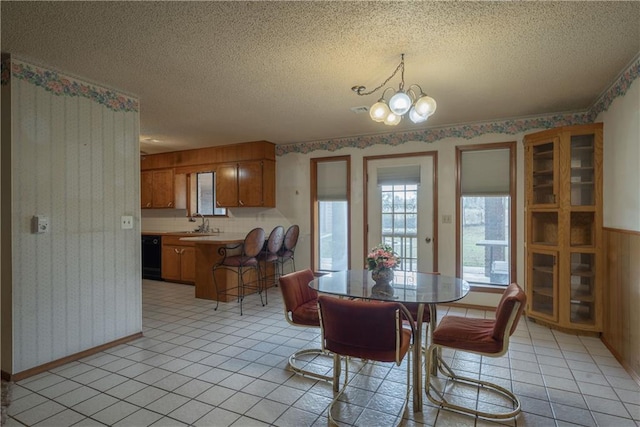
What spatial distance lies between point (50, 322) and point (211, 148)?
385 centimetres

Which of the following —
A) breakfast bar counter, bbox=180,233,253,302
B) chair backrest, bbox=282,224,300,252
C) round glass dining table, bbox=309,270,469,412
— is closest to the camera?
round glass dining table, bbox=309,270,469,412

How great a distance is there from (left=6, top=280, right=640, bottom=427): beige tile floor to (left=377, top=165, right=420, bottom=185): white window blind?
226 centimetres

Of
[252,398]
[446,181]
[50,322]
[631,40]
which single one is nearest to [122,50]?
[50,322]

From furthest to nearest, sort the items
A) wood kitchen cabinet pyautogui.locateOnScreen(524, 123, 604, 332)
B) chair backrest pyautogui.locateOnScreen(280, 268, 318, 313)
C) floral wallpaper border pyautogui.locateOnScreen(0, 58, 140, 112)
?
wood kitchen cabinet pyautogui.locateOnScreen(524, 123, 604, 332), chair backrest pyautogui.locateOnScreen(280, 268, 318, 313), floral wallpaper border pyautogui.locateOnScreen(0, 58, 140, 112)

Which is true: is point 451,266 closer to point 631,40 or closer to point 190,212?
point 631,40

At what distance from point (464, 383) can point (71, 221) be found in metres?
3.33

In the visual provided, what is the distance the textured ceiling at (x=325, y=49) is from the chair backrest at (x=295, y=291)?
1.68 meters

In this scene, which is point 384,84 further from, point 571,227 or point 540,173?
point 571,227

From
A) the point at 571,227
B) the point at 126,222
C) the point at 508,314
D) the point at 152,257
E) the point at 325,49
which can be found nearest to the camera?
the point at 508,314

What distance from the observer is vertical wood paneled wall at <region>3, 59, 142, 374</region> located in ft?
8.52

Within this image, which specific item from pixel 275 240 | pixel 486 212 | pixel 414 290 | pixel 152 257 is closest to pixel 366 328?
pixel 414 290

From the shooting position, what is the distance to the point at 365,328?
196 cm

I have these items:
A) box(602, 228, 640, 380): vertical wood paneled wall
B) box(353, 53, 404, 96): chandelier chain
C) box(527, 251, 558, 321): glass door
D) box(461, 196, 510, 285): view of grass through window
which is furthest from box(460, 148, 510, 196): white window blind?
box(353, 53, 404, 96): chandelier chain

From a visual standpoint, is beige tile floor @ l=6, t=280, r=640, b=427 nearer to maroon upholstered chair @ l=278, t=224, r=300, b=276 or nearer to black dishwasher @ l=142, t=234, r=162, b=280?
maroon upholstered chair @ l=278, t=224, r=300, b=276
